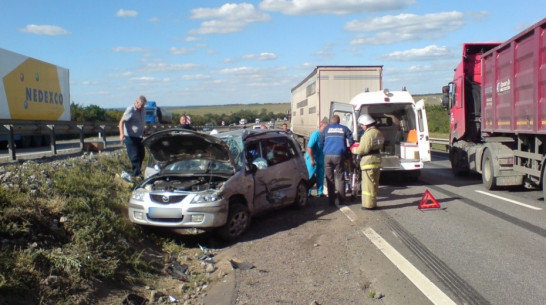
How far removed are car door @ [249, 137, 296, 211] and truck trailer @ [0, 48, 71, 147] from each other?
14.9 metres

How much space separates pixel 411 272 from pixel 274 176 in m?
3.90

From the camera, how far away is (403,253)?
711cm

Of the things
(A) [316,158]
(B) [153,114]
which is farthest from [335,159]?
(B) [153,114]

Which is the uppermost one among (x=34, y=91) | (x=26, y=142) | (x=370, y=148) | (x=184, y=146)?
(x=34, y=91)

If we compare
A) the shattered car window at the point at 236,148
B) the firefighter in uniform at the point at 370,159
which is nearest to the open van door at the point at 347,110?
the firefighter in uniform at the point at 370,159

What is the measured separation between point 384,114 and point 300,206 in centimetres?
609

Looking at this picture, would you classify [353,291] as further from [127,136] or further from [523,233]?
[127,136]

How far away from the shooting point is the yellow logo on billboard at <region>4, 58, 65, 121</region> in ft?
71.3

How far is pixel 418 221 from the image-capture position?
9227 mm

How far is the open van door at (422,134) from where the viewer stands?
13703mm

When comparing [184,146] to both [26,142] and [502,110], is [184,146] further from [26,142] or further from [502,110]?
[26,142]

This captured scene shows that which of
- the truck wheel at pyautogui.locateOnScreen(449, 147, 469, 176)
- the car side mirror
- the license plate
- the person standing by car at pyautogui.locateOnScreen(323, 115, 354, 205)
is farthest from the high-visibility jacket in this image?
the truck wheel at pyautogui.locateOnScreen(449, 147, 469, 176)

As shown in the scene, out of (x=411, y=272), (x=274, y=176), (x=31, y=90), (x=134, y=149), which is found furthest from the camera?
(x=31, y=90)

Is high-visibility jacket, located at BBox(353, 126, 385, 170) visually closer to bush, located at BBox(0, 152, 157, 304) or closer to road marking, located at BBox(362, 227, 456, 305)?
road marking, located at BBox(362, 227, 456, 305)
